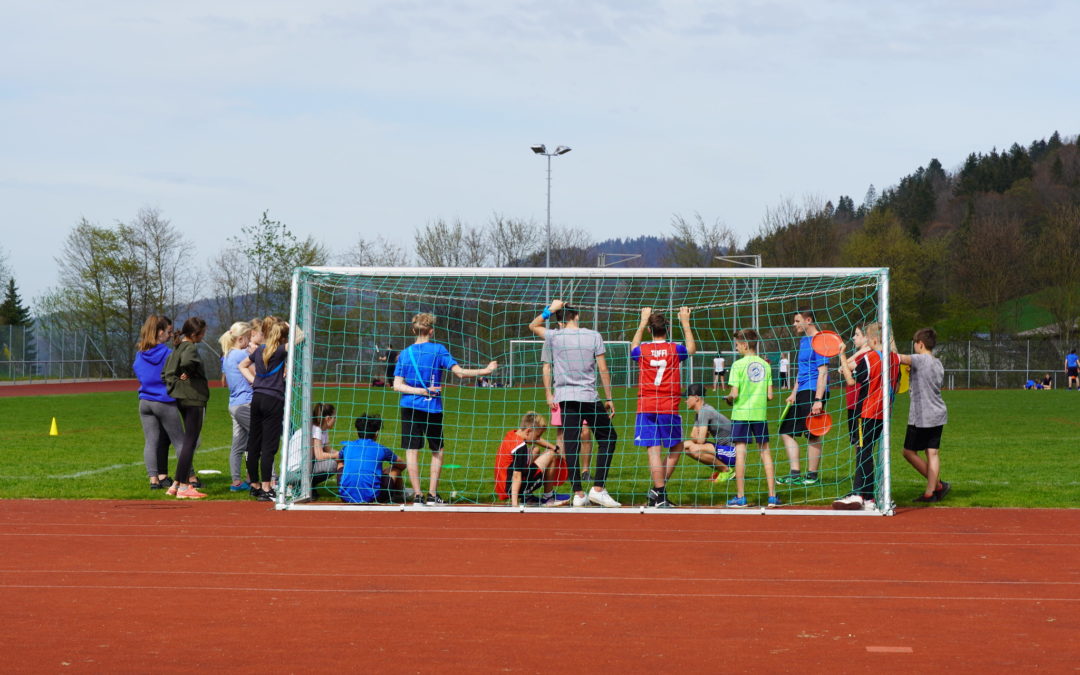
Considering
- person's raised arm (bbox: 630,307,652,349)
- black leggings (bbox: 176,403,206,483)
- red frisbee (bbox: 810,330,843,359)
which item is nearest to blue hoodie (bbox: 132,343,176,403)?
black leggings (bbox: 176,403,206,483)

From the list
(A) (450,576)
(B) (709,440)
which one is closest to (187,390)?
(A) (450,576)

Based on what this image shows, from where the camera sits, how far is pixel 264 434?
35.6 ft

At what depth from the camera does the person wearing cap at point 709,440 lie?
12086 millimetres

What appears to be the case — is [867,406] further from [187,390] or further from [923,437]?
[187,390]

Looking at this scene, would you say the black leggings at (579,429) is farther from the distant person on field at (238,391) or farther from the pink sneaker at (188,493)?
the pink sneaker at (188,493)

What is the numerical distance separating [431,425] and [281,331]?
162cm

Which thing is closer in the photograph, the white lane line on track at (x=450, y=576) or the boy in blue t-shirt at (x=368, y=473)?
the white lane line on track at (x=450, y=576)

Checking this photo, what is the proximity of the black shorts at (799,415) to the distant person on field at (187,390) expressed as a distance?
5.52 m

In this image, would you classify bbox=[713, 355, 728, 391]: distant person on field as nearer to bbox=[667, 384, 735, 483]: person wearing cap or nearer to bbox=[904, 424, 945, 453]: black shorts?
bbox=[667, 384, 735, 483]: person wearing cap

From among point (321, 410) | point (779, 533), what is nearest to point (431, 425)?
point (321, 410)

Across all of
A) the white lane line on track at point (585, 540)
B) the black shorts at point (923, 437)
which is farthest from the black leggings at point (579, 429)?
the black shorts at point (923, 437)

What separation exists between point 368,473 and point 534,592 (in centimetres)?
428

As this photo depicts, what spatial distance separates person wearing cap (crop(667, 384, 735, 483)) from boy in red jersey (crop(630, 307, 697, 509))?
140 cm

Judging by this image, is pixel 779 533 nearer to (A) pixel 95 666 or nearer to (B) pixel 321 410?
(B) pixel 321 410
